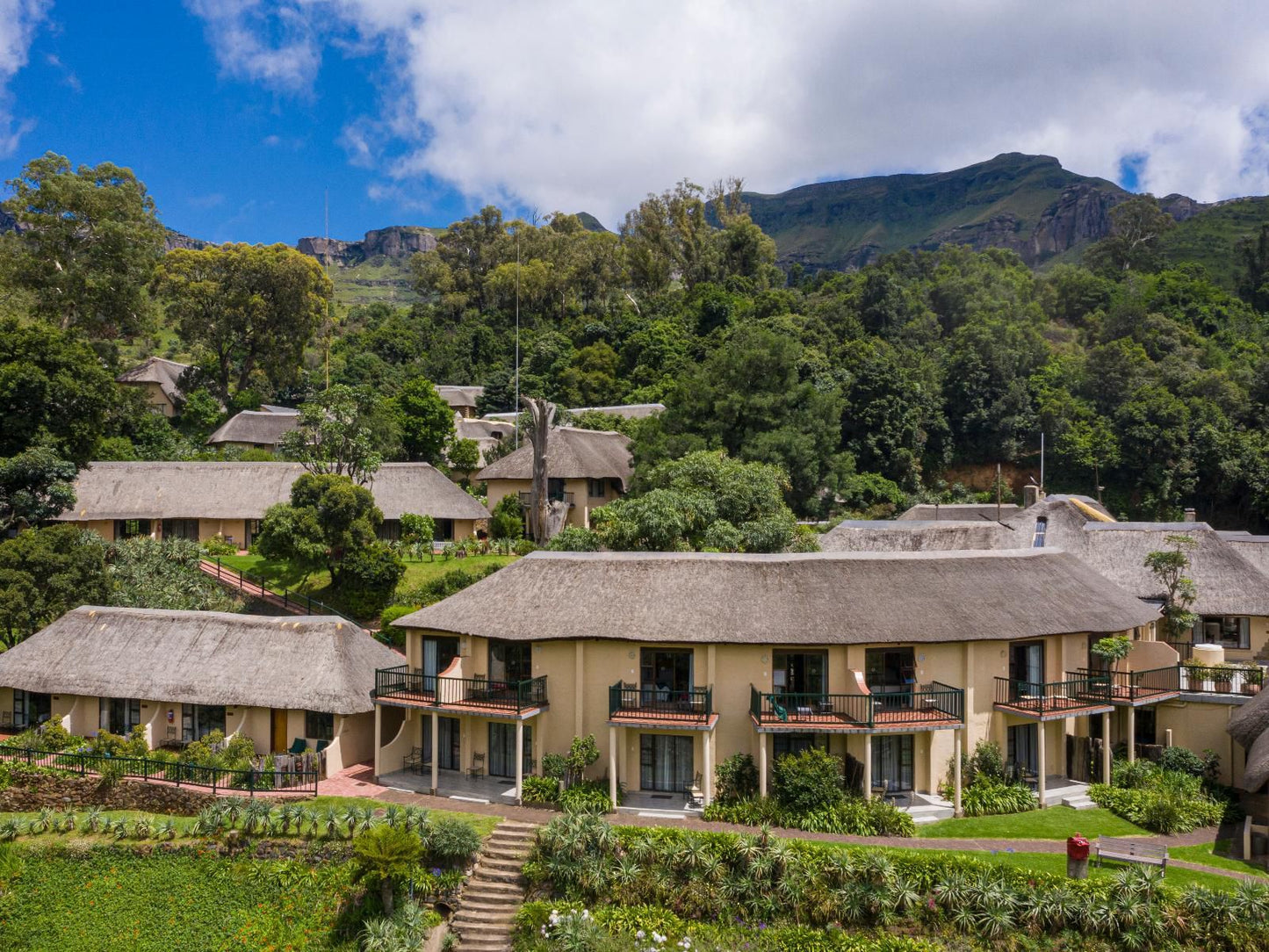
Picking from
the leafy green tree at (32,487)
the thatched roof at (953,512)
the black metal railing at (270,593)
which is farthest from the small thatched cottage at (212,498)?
the thatched roof at (953,512)

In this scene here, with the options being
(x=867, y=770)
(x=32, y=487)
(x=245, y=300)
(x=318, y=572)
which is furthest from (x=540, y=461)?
(x=245, y=300)

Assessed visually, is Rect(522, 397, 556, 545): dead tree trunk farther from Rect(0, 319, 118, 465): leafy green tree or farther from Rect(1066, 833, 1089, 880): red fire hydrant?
Rect(1066, 833, 1089, 880): red fire hydrant

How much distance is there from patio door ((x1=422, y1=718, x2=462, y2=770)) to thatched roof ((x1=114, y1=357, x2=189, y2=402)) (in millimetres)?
45885

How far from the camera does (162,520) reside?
41.2 m

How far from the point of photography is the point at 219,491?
4156cm

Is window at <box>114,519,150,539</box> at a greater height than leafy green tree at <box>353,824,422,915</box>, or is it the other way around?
window at <box>114,519,150,539</box>

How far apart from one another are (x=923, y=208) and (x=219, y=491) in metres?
171

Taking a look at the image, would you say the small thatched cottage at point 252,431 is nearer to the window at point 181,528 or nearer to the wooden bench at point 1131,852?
the window at point 181,528

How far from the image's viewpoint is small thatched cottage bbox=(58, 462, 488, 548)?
40.3m

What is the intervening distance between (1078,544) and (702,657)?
1716cm

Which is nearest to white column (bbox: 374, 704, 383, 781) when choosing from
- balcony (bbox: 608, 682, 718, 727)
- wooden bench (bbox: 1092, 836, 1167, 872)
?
balcony (bbox: 608, 682, 718, 727)

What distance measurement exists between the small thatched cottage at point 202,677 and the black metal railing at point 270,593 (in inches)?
263

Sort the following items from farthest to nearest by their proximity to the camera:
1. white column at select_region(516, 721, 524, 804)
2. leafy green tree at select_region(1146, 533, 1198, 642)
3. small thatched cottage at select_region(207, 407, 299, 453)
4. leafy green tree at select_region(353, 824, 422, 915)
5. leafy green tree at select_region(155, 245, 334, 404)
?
1. leafy green tree at select_region(155, 245, 334, 404)
2. small thatched cottage at select_region(207, 407, 299, 453)
3. leafy green tree at select_region(1146, 533, 1198, 642)
4. white column at select_region(516, 721, 524, 804)
5. leafy green tree at select_region(353, 824, 422, 915)

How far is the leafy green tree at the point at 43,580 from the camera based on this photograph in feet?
94.8
